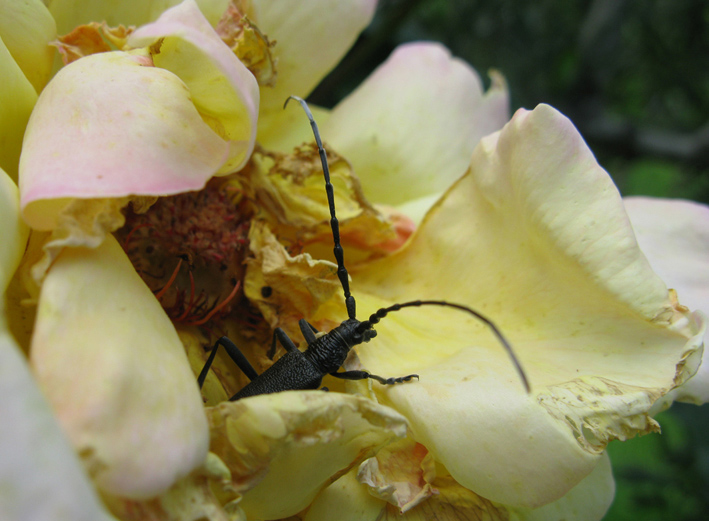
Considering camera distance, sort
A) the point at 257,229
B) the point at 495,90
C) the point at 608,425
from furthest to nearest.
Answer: the point at 495,90, the point at 257,229, the point at 608,425

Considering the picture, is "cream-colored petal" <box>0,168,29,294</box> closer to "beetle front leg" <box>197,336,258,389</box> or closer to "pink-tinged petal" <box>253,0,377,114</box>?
"beetle front leg" <box>197,336,258,389</box>

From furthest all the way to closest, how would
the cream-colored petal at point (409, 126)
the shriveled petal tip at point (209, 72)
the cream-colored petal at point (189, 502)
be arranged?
the cream-colored petal at point (409, 126), the shriveled petal tip at point (209, 72), the cream-colored petal at point (189, 502)

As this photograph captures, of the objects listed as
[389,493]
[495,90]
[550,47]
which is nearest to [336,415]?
[389,493]

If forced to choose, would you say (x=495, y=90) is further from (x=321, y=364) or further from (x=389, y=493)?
(x=389, y=493)

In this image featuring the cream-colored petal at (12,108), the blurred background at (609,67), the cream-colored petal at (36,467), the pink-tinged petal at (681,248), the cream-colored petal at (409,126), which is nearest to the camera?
the cream-colored petal at (36,467)

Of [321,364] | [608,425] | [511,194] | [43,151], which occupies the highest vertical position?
[43,151]

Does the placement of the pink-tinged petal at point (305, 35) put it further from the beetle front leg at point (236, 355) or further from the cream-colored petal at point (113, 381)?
the cream-colored petal at point (113, 381)

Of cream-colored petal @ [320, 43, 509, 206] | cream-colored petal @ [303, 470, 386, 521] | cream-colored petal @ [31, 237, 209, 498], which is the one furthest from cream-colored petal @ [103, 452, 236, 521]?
cream-colored petal @ [320, 43, 509, 206]

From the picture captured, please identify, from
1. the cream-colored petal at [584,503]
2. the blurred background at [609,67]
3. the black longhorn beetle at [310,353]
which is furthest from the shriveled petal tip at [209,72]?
the blurred background at [609,67]
